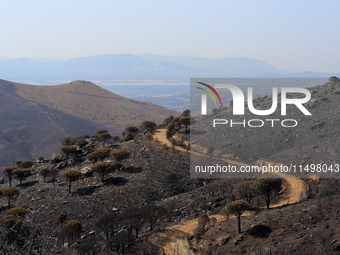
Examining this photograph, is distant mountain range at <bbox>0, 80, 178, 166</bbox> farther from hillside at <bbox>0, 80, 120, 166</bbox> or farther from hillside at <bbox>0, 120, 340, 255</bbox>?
hillside at <bbox>0, 120, 340, 255</bbox>

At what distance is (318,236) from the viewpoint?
16.8 metres

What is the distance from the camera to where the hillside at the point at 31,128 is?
251 feet

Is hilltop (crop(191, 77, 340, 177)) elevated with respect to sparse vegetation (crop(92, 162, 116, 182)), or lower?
elevated

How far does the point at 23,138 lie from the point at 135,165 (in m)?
→ 54.9

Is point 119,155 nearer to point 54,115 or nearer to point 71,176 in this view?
point 71,176

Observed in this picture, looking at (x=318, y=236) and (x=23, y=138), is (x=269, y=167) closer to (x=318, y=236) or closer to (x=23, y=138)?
(x=318, y=236)

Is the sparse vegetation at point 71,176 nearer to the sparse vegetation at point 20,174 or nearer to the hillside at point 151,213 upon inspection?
the hillside at point 151,213

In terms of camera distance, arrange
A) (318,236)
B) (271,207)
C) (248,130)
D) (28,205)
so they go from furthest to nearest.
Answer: (248,130) → (28,205) → (271,207) → (318,236)

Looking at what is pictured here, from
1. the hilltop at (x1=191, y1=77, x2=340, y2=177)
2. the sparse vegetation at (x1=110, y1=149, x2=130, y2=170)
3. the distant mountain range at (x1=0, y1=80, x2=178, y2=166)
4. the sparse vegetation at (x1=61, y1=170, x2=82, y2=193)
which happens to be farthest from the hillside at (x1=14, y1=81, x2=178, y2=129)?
the sparse vegetation at (x1=61, y1=170, x2=82, y2=193)

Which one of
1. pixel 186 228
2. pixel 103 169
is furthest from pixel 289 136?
pixel 103 169

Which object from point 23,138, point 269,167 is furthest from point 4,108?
point 269,167

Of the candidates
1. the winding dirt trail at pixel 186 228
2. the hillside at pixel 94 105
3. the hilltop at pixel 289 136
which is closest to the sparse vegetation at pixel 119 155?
the hilltop at pixel 289 136

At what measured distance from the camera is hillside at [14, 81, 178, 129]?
4368 inches

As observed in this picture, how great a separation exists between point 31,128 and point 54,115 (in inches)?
474
